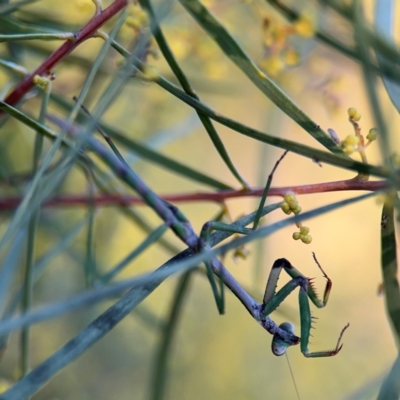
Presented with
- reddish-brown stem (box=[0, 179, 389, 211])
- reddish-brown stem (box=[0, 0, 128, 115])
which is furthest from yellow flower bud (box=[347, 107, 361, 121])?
reddish-brown stem (box=[0, 0, 128, 115])

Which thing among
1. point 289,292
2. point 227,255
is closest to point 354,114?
point 289,292

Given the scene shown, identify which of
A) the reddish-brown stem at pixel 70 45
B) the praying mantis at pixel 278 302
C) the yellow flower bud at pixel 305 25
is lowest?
the praying mantis at pixel 278 302

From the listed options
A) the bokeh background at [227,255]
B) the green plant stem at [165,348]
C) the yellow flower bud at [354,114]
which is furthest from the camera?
the bokeh background at [227,255]

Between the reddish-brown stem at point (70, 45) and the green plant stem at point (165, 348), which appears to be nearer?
the reddish-brown stem at point (70, 45)

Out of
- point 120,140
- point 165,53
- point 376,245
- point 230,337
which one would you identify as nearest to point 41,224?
point 120,140

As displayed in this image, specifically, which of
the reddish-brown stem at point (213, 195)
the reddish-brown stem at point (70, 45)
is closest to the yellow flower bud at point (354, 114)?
the reddish-brown stem at point (213, 195)

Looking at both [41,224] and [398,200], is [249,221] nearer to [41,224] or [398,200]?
[398,200]

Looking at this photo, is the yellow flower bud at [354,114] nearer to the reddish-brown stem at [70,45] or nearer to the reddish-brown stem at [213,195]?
the reddish-brown stem at [213,195]

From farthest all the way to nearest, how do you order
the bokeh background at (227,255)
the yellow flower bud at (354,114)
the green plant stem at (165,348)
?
the bokeh background at (227,255), the green plant stem at (165,348), the yellow flower bud at (354,114)
